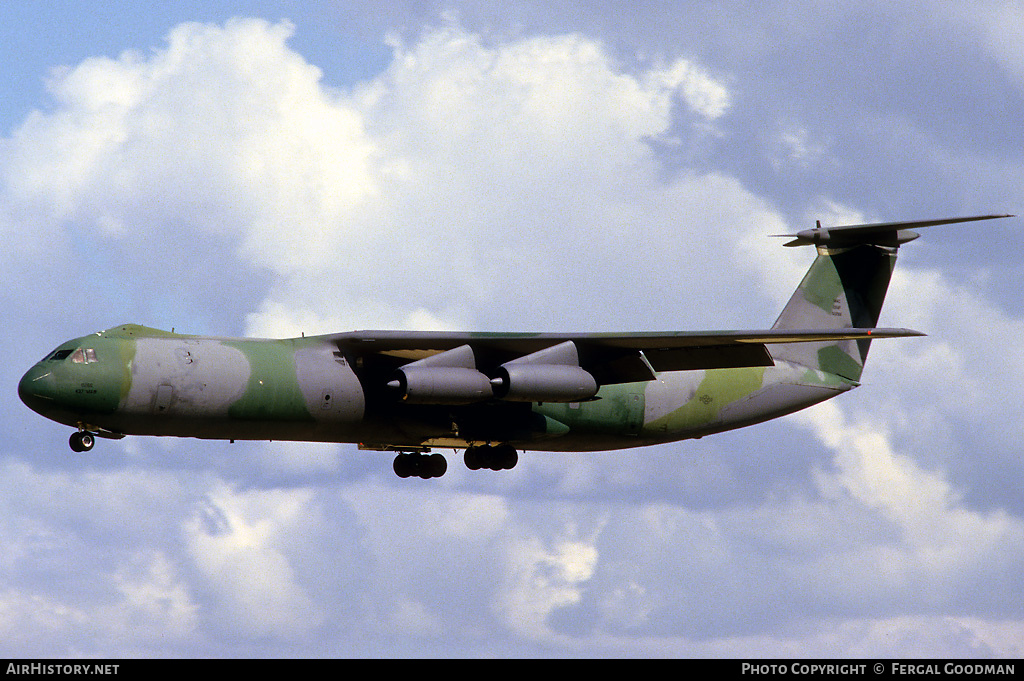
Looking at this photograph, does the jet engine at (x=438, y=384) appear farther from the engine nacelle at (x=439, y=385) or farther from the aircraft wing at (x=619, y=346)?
the aircraft wing at (x=619, y=346)

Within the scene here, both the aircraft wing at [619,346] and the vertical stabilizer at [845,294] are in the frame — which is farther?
the vertical stabilizer at [845,294]

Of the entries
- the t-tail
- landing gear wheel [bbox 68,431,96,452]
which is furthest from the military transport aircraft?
→ the t-tail

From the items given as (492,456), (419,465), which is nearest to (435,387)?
(492,456)

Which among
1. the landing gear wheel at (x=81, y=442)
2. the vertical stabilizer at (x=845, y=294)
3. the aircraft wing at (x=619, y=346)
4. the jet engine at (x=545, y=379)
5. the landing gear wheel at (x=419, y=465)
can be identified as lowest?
the landing gear wheel at (x=81, y=442)

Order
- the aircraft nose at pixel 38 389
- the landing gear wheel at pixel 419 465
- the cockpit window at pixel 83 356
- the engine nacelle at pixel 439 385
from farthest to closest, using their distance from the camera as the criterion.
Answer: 1. the landing gear wheel at pixel 419 465
2. the engine nacelle at pixel 439 385
3. the cockpit window at pixel 83 356
4. the aircraft nose at pixel 38 389

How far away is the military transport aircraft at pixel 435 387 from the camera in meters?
26.4

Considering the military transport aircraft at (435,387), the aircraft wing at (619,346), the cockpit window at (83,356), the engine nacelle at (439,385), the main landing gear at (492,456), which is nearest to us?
the cockpit window at (83,356)

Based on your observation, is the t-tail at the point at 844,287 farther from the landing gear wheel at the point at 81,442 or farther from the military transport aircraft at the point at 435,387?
the landing gear wheel at the point at 81,442

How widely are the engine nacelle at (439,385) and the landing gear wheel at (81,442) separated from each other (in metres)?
5.63

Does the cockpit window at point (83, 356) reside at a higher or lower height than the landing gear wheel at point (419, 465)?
lower

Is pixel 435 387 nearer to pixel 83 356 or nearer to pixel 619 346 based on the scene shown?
pixel 619 346

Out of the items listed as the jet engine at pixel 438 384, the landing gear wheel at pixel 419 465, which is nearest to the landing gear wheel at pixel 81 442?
the jet engine at pixel 438 384
